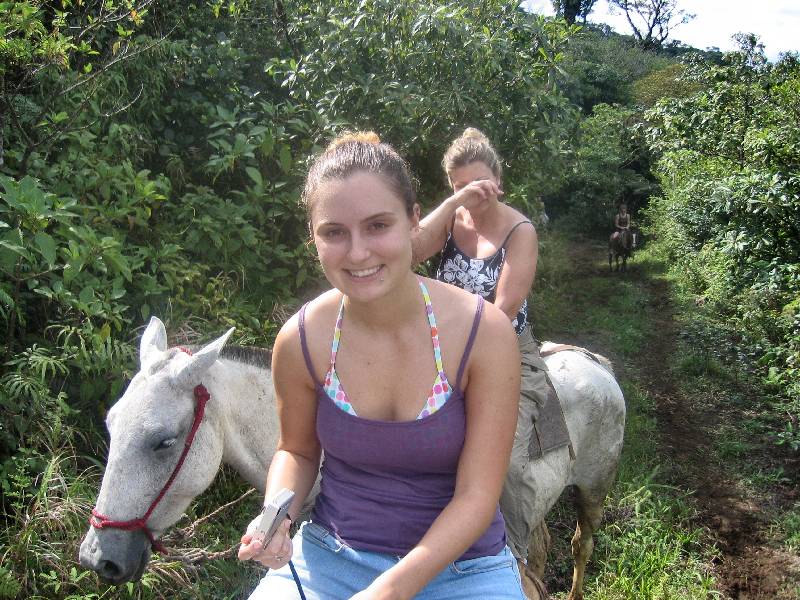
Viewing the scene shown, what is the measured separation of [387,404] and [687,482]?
4703 millimetres

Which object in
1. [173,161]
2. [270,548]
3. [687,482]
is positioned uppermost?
[173,161]

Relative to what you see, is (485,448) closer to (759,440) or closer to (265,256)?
(265,256)

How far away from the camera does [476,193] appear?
310 cm

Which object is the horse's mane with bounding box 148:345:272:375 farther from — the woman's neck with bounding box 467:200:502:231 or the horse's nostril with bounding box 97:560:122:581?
the woman's neck with bounding box 467:200:502:231

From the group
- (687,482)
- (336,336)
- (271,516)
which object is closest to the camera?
(271,516)

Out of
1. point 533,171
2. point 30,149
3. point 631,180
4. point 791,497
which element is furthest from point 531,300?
point 631,180

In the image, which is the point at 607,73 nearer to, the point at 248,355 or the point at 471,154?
the point at 471,154

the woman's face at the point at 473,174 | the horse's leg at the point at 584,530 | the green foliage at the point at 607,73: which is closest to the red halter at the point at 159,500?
the woman's face at the point at 473,174

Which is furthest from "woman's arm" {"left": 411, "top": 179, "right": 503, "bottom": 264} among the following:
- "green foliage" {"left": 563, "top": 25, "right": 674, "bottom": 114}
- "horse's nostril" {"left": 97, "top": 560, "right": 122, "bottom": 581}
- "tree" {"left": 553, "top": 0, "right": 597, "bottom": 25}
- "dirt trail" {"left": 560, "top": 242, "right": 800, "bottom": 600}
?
"tree" {"left": 553, "top": 0, "right": 597, "bottom": 25}

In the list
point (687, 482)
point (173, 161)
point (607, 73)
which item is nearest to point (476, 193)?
point (173, 161)

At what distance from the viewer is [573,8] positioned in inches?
1358

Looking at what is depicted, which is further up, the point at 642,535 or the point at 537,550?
the point at 537,550

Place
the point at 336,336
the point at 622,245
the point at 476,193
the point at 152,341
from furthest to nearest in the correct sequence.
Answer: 1. the point at 622,245
2. the point at 476,193
3. the point at 152,341
4. the point at 336,336

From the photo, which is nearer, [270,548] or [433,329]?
[270,548]
